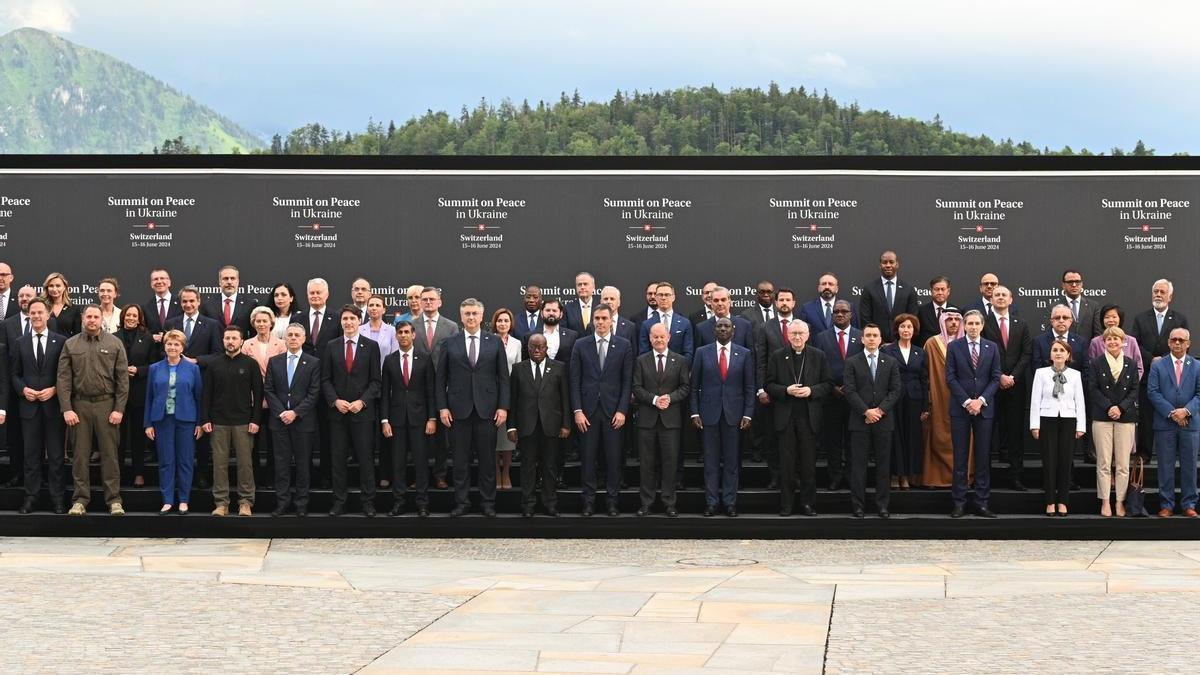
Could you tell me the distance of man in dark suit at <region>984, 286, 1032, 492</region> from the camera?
1202cm

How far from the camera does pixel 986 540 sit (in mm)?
11367

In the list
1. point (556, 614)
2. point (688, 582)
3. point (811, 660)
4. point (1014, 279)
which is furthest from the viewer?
point (1014, 279)

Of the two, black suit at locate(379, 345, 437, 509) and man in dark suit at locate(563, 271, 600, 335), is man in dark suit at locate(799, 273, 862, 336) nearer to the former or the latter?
man in dark suit at locate(563, 271, 600, 335)

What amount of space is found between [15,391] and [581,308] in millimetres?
4872

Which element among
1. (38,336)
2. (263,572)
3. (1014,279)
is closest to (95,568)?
(263,572)

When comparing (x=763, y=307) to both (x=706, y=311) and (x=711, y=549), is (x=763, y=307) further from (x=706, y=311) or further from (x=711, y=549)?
(x=711, y=549)

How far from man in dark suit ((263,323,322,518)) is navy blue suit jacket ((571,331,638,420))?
2.15m

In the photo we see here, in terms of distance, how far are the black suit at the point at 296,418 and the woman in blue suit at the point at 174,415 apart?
24.6 inches

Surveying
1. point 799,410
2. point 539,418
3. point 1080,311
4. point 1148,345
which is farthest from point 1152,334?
point 539,418

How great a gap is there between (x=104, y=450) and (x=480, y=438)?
3086mm

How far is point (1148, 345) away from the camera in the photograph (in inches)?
487

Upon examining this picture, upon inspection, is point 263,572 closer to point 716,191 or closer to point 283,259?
point 283,259

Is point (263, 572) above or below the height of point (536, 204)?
below

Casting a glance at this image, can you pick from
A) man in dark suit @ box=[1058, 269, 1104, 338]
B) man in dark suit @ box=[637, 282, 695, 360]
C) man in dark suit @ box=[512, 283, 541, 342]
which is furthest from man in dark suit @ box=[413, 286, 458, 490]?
man in dark suit @ box=[1058, 269, 1104, 338]
